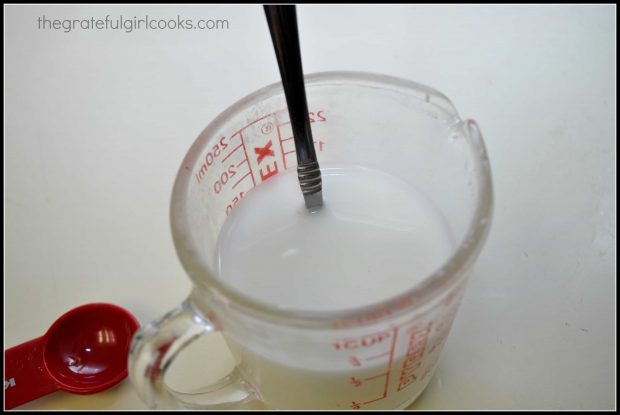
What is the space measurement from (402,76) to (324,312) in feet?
2.00

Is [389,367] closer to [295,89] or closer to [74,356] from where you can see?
[295,89]

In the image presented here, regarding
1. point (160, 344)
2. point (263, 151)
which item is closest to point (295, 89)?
point (263, 151)

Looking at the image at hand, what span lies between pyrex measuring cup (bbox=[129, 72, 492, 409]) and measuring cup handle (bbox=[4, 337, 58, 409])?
205 mm

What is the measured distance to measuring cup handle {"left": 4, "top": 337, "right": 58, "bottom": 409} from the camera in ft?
A: 2.26

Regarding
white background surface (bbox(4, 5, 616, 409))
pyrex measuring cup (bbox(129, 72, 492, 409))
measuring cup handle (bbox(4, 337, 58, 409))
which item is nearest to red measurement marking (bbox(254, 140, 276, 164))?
pyrex measuring cup (bbox(129, 72, 492, 409))

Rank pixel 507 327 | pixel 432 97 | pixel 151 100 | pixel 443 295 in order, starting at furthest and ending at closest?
1. pixel 151 100
2. pixel 507 327
3. pixel 432 97
4. pixel 443 295

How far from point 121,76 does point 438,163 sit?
602 mm

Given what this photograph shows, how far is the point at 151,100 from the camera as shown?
979 millimetres

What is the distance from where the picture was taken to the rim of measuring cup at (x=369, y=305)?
1.47 ft

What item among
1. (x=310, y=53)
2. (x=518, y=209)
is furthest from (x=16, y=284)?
(x=518, y=209)

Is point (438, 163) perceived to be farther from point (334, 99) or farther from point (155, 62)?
point (155, 62)

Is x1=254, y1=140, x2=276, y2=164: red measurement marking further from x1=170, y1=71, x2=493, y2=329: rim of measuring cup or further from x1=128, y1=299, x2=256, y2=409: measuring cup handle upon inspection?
x1=128, y1=299, x2=256, y2=409: measuring cup handle

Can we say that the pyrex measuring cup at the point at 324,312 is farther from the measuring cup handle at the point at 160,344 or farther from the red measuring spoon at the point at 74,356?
the red measuring spoon at the point at 74,356

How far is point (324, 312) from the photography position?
45 cm
